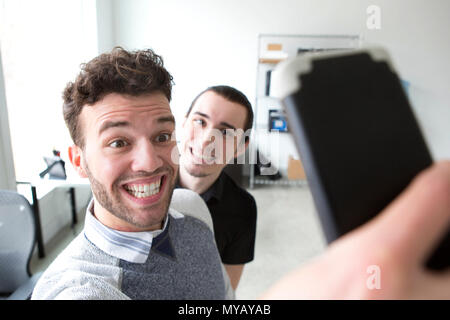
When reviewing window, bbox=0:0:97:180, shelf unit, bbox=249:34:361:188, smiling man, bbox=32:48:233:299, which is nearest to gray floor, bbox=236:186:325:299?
shelf unit, bbox=249:34:361:188

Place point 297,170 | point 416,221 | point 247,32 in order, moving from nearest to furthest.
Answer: point 416,221, point 297,170, point 247,32

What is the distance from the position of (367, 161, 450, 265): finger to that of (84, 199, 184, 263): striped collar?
10.1 inches

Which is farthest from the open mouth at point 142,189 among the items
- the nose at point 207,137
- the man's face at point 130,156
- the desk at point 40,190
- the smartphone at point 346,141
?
the desk at point 40,190

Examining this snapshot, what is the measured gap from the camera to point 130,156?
0.28m

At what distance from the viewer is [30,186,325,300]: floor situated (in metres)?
0.79

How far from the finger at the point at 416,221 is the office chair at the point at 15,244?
2.22ft

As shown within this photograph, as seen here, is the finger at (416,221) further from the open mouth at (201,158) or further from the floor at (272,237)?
the floor at (272,237)

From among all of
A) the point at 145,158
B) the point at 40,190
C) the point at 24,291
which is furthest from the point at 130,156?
the point at 40,190

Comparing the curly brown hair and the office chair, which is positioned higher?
the curly brown hair

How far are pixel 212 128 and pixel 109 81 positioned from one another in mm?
168

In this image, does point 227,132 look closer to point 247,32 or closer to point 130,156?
point 130,156

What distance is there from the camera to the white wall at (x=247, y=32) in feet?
2.67

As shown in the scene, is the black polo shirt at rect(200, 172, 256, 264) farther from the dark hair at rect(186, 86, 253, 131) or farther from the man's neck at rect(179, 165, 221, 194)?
the dark hair at rect(186, 86, 253, 131)
